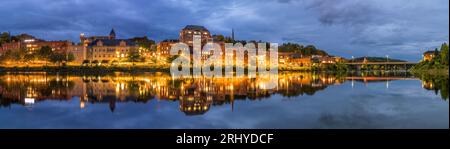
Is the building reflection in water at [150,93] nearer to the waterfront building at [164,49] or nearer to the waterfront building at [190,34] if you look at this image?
the waterfront building at [164,49]

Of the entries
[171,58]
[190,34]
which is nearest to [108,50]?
[171,58]

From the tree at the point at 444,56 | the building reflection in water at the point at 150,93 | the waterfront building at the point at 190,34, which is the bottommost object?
the building reflection in water at the point at 150,93

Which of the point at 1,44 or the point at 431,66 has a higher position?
the point at 1,44

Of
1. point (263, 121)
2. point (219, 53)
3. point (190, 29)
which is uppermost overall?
point (190, 29)

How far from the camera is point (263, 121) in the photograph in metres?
13.0

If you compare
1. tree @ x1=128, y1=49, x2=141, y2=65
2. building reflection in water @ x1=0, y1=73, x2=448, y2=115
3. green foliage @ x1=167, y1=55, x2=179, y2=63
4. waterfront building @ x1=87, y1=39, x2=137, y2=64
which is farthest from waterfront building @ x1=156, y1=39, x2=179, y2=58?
building reflection in water @ x1=0, y1=73, x2=448, y2=115

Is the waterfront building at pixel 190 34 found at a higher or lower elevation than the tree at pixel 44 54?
higher

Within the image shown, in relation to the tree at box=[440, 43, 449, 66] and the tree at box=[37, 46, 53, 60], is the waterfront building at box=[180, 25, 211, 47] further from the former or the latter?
the tree at box=[440, 43, 449, 66]

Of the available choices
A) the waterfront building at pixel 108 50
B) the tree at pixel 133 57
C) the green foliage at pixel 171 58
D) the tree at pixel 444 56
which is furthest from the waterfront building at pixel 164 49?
the tree at pixel 444 56

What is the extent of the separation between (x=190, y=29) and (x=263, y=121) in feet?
390
